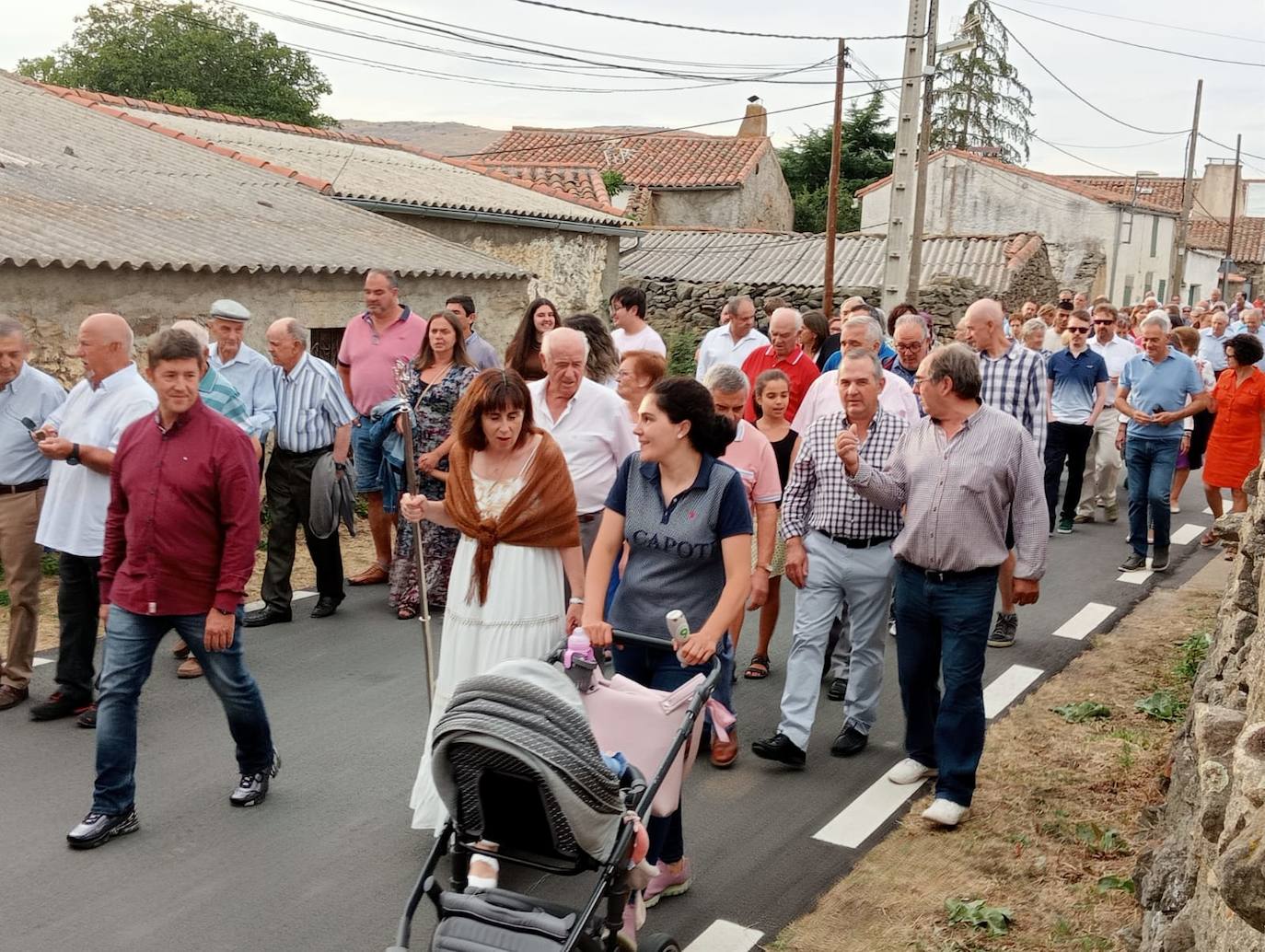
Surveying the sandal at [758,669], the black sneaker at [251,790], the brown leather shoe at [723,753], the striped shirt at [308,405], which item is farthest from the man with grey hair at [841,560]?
the striped shirt at [308,405]

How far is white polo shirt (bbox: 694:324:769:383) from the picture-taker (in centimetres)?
1170

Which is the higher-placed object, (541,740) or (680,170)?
(680,170)

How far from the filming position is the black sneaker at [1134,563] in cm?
1073

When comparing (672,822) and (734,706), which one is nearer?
(672,822)

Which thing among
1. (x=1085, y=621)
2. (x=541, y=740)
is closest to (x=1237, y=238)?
(x=1085, y=621)

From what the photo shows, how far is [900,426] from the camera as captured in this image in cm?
651

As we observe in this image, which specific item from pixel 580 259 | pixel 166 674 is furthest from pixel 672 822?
pixel 580 259

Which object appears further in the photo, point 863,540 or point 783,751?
point 863,540

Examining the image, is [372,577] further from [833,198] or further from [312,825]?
[833,198]

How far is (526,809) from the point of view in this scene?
3.73 meters

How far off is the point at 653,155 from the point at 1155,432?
3231 centimetres

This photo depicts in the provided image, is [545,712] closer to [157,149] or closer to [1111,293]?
[157,149]

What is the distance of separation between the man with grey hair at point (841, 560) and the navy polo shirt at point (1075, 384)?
19.9ft

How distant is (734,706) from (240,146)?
657 inches
